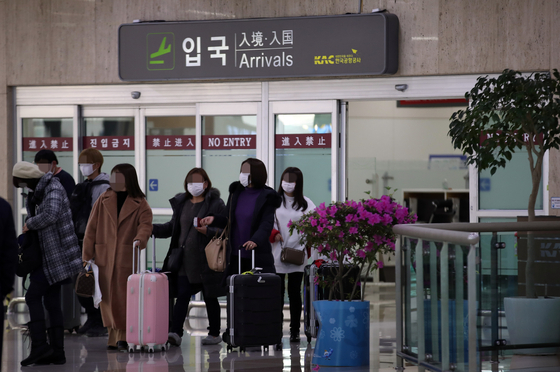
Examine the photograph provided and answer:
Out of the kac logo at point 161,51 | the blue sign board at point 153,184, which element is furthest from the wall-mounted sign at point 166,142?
the kac logo at point 161,51

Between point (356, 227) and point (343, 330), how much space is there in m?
0.75

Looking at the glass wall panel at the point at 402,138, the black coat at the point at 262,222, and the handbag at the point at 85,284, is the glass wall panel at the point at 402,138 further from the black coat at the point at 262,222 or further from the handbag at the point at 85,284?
the handbag at the point at 85,284

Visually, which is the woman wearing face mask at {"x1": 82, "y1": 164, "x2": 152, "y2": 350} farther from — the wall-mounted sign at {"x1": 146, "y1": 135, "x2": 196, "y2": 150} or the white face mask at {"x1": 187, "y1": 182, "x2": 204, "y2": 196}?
the wall-mounted sign at {"x1": 146, "y1": 135, "x2": 196, "y2": 150}

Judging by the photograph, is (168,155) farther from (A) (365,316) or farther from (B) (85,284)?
(A) (365,316)

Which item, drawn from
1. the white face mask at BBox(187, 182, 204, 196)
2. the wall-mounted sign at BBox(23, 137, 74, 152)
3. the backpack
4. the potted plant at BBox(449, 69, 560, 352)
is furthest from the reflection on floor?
the wall-mounted sign at BBox(23, 137, 74, 152)

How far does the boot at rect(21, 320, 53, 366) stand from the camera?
5.61m

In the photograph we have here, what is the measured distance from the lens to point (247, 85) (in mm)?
8773

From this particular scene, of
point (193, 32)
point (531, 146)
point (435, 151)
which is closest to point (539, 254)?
point (531, 146)

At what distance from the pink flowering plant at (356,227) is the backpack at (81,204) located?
2484mm

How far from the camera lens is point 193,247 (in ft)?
A: 21.3

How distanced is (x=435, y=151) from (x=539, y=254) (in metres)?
9.28

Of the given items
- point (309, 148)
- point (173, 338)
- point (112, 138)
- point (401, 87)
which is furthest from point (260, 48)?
point (173, 338)

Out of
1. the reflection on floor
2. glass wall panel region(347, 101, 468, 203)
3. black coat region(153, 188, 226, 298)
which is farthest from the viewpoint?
glass wall panel region(347, 101, 468, 203)

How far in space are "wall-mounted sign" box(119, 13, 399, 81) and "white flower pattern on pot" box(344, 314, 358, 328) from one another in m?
3.62
